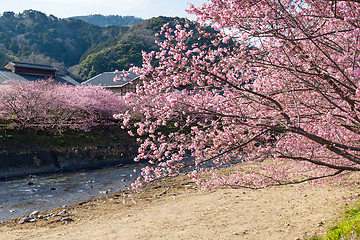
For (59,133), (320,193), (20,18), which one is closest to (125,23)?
(20,18)

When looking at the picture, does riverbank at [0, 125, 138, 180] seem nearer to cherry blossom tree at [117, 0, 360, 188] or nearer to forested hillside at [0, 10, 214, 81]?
cherry blossom tree at [117, 0, 360, 188]

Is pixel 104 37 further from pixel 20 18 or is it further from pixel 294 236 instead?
pixel 294 236

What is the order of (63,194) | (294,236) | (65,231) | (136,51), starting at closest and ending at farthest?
(294,236), (65,231), (63,194), (136,51)

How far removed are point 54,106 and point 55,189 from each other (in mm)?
12254

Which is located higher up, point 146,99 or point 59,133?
point 146,99

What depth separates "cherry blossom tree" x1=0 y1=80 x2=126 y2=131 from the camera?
899 inches

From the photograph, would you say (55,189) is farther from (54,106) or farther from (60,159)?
(54,106)

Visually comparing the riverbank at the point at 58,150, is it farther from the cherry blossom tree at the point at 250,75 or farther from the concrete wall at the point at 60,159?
the cherry blossom tree at the point at 250,75

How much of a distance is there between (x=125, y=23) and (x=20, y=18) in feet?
402

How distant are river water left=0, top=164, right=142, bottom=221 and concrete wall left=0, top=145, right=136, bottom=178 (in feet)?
3.89

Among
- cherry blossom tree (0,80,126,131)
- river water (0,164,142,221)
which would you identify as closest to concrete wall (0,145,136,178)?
river water (0,164,142,221)

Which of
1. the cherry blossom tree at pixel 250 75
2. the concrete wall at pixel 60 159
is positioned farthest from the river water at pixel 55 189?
the cherry blossom tree at pixel 250 75

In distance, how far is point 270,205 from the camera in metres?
9.36

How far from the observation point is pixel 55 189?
49.3ft
